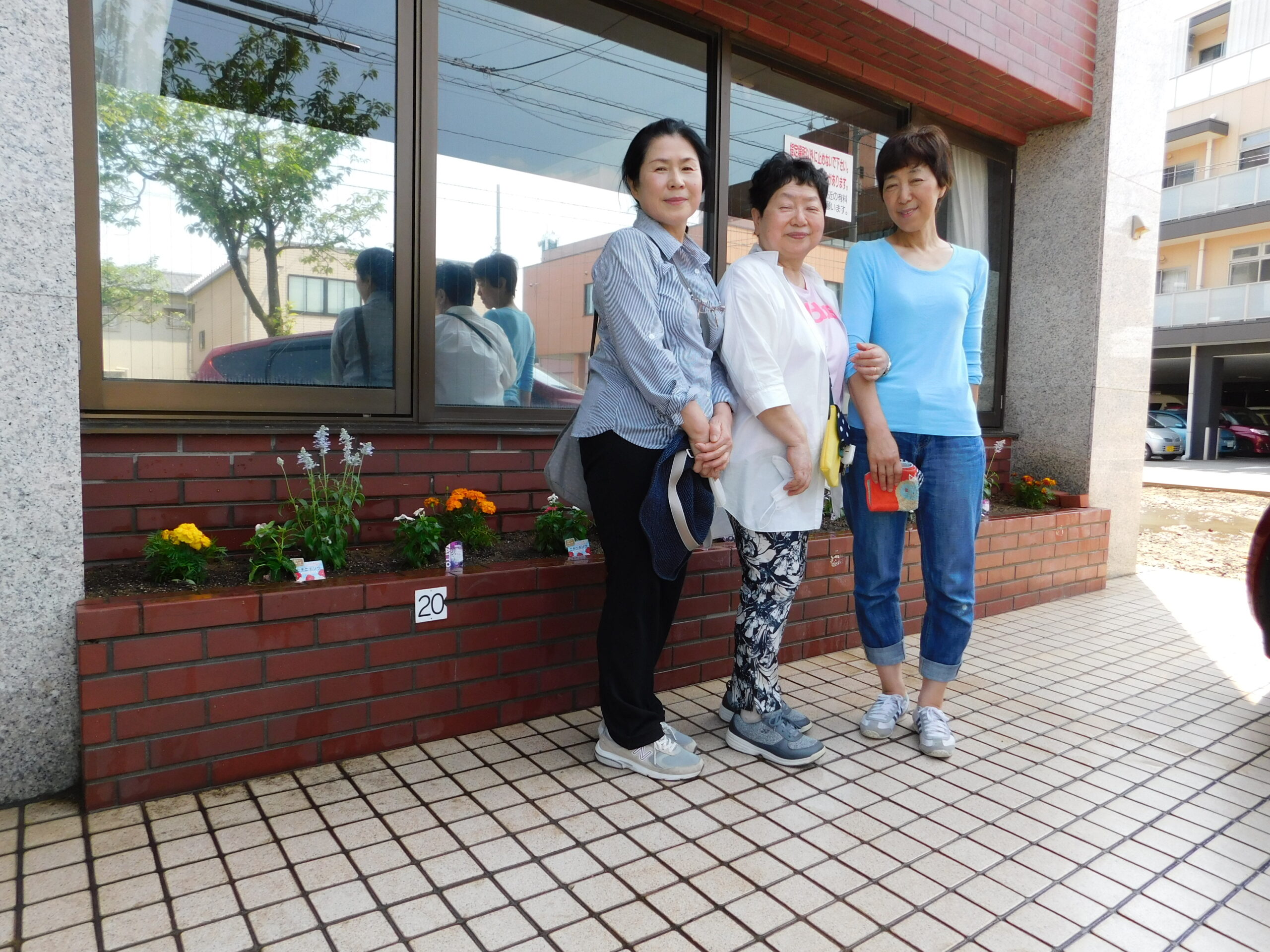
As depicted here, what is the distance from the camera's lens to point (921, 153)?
260 cm

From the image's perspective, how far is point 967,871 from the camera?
197 cm

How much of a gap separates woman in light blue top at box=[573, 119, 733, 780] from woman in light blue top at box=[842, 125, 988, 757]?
558mm

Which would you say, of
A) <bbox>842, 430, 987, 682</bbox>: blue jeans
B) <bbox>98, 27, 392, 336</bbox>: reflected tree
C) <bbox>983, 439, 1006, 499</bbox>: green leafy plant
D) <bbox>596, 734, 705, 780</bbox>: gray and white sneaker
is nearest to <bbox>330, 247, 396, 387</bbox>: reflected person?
<bbox>98, 27, 392, 336</bbox>: reflected tree

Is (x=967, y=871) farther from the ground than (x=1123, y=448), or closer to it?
closer to it

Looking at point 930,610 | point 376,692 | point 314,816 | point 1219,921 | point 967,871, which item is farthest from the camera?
point 930,610

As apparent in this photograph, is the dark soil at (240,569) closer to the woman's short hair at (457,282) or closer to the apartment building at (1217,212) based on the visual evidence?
the woman's short hair at (457,282)

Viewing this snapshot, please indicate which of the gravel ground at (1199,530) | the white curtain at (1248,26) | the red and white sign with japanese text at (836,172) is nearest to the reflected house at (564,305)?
the red and white sign with japanese text at (836,172)

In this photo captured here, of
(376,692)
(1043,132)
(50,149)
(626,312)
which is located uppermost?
(1043,132)

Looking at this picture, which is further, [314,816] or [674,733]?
[674,733]

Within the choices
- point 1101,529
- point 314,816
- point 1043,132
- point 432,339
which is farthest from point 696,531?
point 1043,132

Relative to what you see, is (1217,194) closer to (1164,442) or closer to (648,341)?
(1164,442)

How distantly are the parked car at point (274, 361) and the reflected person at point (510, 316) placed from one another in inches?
26.8

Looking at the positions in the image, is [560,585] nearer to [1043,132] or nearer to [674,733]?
[674,733]

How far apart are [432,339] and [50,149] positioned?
1.33 m
